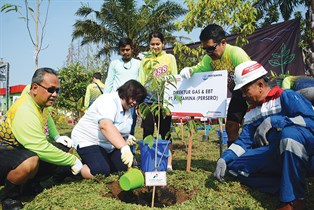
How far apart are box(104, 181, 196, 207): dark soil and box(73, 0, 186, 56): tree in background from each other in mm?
15923

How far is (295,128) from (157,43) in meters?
2.10

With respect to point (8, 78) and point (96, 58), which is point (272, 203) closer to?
point (8, 78)

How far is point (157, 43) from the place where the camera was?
3.72 m

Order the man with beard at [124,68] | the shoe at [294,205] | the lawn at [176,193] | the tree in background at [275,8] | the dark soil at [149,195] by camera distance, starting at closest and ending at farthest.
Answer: the shoe at [294,205] → the lawn at [176,193] → the dark soil at [149,195] → the man with beard at [124,68] → the tree in background at [275,8]

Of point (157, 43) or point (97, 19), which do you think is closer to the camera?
point (157, 43)

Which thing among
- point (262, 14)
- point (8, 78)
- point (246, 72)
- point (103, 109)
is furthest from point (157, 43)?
point (262, 14)

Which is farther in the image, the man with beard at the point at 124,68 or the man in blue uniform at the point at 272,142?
the man with beard at the point at 124,68

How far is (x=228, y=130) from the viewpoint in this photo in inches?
132

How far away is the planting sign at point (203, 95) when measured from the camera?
3045 mm

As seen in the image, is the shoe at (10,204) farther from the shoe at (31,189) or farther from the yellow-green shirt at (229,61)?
the yellow-green shirt at (229,61)

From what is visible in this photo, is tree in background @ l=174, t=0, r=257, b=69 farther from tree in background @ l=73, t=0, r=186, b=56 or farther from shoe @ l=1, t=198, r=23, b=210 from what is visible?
tree in background @ l=73, t=0, r=186, b=56

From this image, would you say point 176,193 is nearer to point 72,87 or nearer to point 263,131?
point 263,131

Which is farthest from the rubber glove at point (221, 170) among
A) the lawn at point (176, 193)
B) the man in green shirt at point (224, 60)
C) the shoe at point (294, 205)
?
the man in green shirt at point (224, 60)

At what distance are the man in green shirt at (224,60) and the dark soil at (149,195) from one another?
3.35 feet
